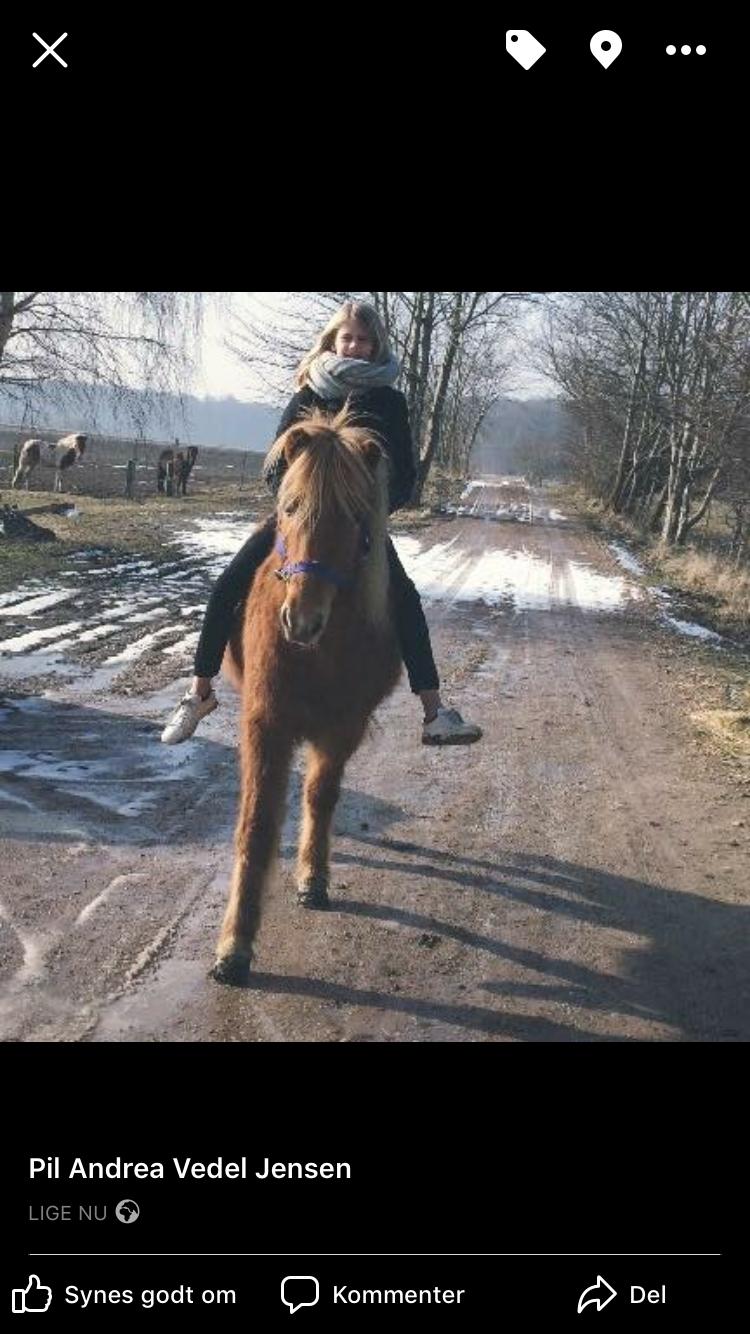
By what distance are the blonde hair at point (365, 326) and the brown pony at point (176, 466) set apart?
1962 cm

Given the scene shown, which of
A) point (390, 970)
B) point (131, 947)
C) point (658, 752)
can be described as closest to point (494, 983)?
point (390, 970)

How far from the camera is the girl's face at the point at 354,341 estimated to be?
3.73m

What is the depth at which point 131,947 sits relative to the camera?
3.22 meters

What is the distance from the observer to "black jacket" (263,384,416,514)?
378 cm

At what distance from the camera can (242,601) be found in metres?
3.91

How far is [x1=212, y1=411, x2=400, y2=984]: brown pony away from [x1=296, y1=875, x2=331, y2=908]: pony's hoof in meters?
0.51
